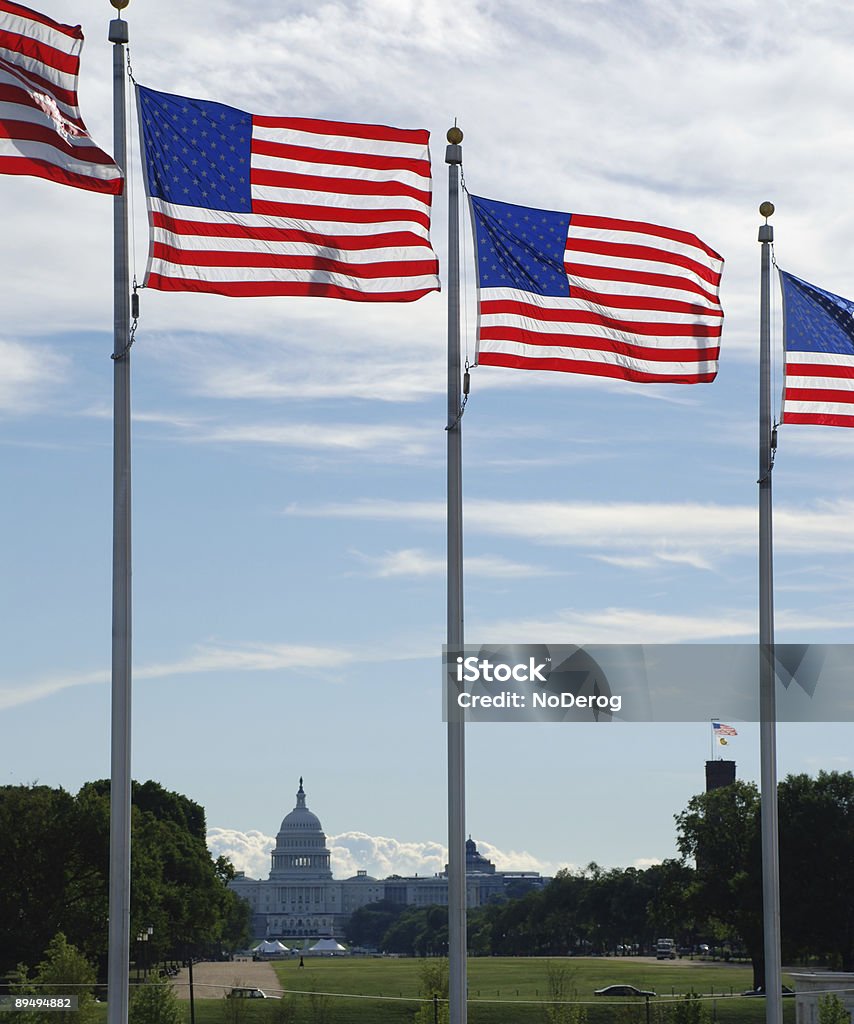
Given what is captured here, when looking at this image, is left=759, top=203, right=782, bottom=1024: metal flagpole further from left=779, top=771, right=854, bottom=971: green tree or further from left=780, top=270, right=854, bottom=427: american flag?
left=779, top=771, right=854, bottom=971: green tree

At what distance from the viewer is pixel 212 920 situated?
11488 centimetres

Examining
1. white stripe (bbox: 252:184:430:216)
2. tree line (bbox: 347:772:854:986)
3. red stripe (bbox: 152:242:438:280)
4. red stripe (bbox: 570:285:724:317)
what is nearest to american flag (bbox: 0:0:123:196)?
red stripe (bbox: 152:242:438:280)

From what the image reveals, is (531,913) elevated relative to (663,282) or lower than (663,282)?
lower

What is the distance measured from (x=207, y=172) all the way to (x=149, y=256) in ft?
5.52

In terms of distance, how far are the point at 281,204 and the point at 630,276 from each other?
613cm

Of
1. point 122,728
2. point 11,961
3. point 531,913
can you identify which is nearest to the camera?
point 122,728

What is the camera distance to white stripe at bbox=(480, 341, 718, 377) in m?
26.2

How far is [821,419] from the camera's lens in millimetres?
28719

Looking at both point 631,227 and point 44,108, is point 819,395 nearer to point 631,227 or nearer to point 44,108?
point 631,227

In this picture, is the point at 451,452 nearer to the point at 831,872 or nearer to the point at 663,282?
the point at 663,282

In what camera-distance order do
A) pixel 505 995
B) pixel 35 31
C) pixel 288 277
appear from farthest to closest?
pixel 505 995 < pixel 288 277 < pixel 35 31

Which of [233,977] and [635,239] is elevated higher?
[635,239]

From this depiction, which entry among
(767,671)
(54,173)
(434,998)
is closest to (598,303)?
(767,671)

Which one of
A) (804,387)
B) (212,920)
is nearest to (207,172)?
(804,387)
